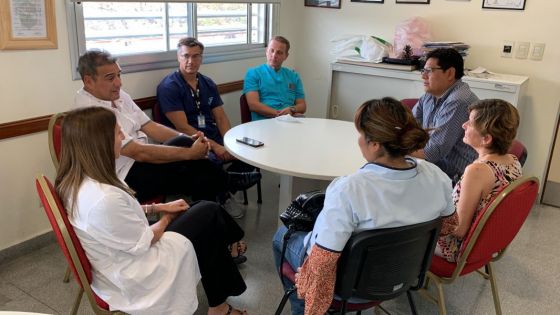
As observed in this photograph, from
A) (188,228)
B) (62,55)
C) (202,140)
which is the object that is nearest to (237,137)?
(202,140)

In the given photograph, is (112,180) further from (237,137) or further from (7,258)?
(7,258)

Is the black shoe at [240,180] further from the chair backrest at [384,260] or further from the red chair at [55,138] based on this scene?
the chair backrest at [384,260]

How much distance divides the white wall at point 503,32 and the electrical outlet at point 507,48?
0.03m

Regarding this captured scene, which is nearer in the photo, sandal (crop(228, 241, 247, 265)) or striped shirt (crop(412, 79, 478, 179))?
striped shirt (crop(412, 79, 478, 179))

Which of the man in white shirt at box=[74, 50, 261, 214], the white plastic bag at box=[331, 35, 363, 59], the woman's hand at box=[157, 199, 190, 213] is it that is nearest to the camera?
the woman's hand at box=[157, 199, 190, 213]

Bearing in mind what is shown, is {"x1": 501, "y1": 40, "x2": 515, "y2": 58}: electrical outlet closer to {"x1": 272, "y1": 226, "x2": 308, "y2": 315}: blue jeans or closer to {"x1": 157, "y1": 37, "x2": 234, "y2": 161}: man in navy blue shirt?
{"x1": 157, "y1": 37, "x2": 234, "y2": 161}: man in navy blue shirt

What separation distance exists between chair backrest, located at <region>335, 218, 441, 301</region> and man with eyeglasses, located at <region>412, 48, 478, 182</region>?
3.13ft

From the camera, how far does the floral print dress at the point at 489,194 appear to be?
70.1 inches

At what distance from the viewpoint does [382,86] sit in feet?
12.4

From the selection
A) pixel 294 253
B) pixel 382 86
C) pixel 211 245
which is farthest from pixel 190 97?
pixel 294 253

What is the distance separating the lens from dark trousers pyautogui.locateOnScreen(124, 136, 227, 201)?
2404mm

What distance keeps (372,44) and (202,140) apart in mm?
1863

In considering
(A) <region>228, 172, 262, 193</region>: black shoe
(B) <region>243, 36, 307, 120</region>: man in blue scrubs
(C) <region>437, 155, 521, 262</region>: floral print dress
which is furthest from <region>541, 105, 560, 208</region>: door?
(A) <region>228, 172, 262, 193</region>: black shoe

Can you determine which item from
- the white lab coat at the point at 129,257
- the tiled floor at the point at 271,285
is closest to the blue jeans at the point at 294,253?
the white lab coat at the point at 129,257
